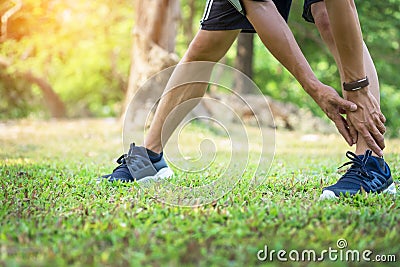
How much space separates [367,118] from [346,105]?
0.14m

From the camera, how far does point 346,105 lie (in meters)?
2.21

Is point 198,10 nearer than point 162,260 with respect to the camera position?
No

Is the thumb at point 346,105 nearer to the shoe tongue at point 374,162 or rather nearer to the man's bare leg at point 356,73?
the man's bare leg at point 356,73

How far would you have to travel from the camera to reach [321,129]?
927 centimetres

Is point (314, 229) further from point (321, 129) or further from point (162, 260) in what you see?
point (321, 129)

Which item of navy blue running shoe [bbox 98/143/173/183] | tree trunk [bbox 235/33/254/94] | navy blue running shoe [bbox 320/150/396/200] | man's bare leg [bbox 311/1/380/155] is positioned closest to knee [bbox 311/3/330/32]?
man's bare leg [bbox 311/1/380/155]

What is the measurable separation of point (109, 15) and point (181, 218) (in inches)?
520

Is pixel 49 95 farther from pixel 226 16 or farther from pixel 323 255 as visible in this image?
pixel 323 255

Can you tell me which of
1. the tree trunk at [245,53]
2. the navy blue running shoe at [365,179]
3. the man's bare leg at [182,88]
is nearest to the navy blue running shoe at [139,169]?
the man's bare leg at [182,88]

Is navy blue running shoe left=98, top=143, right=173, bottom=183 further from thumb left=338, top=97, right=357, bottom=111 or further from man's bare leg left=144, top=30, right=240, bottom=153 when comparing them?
thumb left=338, top=97, right=357, bottom=111

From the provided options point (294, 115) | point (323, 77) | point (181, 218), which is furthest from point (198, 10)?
point (181, 218)

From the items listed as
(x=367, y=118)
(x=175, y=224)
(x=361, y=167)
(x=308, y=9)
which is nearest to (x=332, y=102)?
(x=367, y=118)

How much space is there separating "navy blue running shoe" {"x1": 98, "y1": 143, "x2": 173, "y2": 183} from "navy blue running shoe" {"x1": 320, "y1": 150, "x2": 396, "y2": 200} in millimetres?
875

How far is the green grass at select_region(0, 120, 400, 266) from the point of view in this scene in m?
1.39
